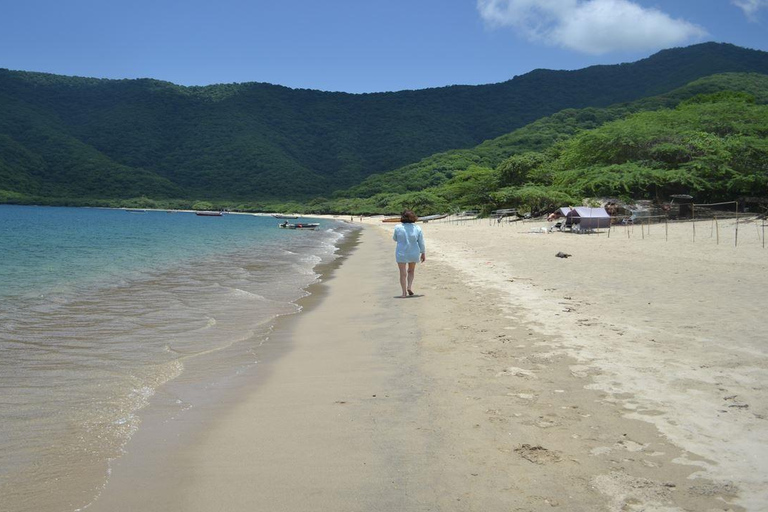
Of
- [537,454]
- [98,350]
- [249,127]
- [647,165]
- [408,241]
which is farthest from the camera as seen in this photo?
[249,127]

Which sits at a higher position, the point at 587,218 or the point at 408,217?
the point at 408,217

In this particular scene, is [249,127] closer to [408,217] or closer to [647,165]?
[647,165]

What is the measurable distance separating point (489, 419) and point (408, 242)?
6.90 metres

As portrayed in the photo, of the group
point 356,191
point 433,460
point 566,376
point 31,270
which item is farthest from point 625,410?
point 356,191

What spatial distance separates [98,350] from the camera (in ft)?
24.8

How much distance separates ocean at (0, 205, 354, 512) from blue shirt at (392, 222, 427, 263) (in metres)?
2.52

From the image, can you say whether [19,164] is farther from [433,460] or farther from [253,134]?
[433,460]

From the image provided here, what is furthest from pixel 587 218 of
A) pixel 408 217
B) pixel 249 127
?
pixel 249 127

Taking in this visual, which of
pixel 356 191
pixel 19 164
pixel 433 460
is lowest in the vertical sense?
pixel 433 460

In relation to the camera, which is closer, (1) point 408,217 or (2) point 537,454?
(2) point 537,454

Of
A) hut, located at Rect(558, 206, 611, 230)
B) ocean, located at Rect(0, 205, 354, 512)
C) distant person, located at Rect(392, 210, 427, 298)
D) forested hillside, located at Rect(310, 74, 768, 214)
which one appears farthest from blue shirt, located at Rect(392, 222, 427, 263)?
forested hillside, located at Rect(310, 74, 768, 214)

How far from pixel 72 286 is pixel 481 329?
11.1 m

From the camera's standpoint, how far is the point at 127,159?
154 meters

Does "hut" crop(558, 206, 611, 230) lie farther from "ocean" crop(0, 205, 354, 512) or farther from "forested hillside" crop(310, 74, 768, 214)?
"ocean" crop(0, 205, 354, 512)
